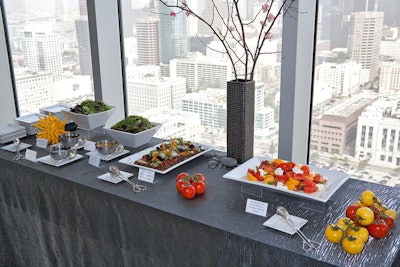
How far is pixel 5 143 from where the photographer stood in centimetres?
181

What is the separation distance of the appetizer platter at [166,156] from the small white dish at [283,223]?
17.3 inches

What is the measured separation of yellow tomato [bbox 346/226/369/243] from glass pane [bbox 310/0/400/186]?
81 centimetres

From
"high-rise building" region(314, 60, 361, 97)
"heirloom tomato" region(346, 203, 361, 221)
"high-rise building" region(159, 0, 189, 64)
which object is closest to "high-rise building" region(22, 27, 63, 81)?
"high-rise building" region(159, 0, 189, 64)

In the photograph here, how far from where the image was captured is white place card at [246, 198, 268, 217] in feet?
3.73

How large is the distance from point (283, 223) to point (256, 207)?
9 cm

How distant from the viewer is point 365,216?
3.24ft

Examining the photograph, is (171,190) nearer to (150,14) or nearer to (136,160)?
(136,160)

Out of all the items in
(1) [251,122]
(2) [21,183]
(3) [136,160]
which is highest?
(1) [251,122]

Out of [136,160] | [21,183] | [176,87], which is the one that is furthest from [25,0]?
[136,160]

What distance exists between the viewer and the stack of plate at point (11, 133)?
180 cm

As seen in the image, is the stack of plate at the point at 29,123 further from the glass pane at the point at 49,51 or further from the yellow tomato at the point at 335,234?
the yellow tomato at the point at 335,234

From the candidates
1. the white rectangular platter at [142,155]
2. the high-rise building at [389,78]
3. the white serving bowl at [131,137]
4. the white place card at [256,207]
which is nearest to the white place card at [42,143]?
the white serving bowl at [131,137]

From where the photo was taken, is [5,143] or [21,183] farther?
[5,143]

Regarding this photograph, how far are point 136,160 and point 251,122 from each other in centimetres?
43
